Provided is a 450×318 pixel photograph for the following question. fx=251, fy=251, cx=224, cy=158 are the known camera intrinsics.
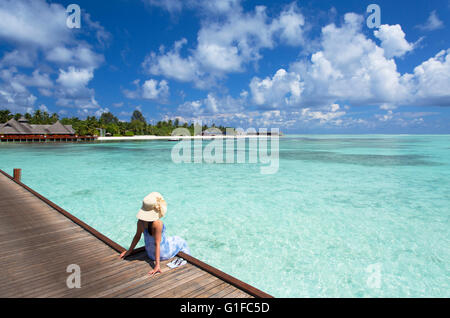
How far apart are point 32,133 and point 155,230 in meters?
73.0

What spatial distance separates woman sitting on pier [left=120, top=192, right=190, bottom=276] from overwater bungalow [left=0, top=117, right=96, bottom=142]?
65.3 m

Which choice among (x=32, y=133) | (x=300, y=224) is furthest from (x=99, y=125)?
(x=300, y=224)

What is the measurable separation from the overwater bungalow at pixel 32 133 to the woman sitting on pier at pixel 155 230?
214 ft

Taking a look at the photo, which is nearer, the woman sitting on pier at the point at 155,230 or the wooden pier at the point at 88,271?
the wooden pier at the point at 88,271

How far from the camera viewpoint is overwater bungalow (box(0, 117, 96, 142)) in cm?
5601

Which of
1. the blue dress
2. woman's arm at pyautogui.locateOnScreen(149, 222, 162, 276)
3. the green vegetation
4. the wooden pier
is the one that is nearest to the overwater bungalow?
the green vegetation

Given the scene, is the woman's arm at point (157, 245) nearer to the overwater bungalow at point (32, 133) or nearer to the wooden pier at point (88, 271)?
the wooden pier at point (88, 271)

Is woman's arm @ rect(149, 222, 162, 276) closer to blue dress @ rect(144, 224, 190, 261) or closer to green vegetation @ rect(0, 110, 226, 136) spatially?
blue dress @ rect(144, 224, 190, 261)

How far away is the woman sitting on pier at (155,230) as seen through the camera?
10.1ft

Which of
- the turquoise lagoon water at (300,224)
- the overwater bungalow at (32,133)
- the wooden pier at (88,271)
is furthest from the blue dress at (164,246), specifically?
the overwater bungalow at (32,133)

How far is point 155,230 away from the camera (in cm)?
320
